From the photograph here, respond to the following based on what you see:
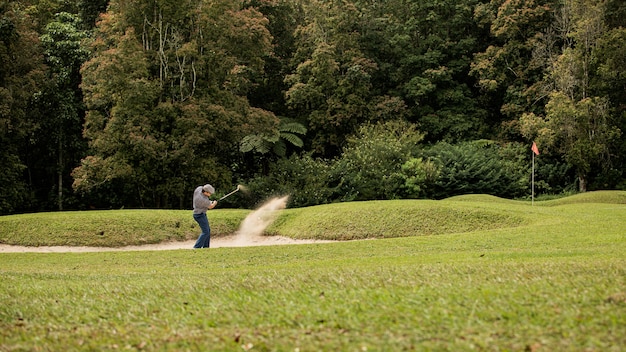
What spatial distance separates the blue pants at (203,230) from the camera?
15.3 m

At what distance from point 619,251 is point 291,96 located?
24.0 meters

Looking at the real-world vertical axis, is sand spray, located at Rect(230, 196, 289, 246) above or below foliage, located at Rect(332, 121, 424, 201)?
below

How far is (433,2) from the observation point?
3494 centimetres

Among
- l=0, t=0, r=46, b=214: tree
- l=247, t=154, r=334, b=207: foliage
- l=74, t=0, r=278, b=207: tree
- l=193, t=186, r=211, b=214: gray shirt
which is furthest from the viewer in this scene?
l=247, t=154, r=334, b=207: foliage

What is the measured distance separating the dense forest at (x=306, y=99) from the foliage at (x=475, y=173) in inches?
4.0

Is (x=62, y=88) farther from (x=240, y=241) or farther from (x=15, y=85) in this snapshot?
(x=240, y=241)

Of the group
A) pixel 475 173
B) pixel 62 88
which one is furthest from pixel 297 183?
pixel 62 88

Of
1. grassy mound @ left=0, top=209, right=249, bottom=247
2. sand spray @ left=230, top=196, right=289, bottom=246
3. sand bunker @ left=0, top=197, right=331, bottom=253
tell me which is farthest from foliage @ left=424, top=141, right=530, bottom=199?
grassy mound @ left=0, top=209, right=249, bottom=247

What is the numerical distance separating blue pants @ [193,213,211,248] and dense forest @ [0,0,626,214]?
8.61 metres

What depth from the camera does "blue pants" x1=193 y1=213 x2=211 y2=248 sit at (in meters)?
15.3

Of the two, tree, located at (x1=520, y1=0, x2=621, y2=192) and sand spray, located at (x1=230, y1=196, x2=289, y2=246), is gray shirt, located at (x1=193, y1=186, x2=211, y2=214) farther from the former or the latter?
tree, located at (x1=520, y1=0, x2=621, y2=192)

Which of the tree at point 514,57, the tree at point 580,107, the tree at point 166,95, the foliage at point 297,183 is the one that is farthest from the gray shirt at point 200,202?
the tree at point 514,57

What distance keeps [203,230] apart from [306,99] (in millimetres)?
18110

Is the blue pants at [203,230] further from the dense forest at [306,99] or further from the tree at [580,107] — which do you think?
the tree at [580,107]
